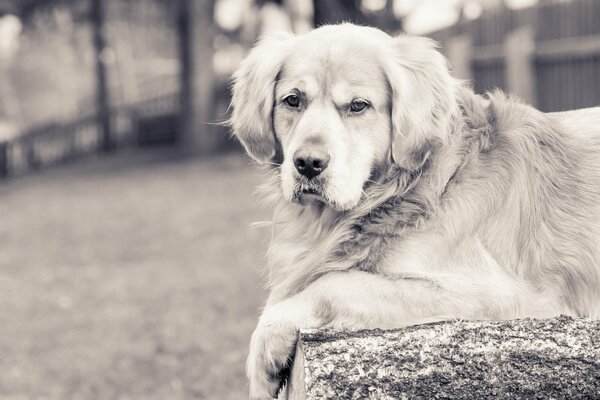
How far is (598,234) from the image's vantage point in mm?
3219

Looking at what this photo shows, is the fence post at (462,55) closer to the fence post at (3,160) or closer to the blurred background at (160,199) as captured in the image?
the blurred background at (160,199)

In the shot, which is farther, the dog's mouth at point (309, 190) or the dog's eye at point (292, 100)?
the dog's eye at point (292, 100)

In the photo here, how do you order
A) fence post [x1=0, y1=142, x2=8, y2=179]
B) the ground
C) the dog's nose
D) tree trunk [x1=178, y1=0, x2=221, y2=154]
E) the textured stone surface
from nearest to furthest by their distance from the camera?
the textured stone surface
the dog's nose
the ground
tree trunk [x1=178, y1=0, x2=221, y2=154]
fence post [x1=0, y1=142, x2=8, y2=179]

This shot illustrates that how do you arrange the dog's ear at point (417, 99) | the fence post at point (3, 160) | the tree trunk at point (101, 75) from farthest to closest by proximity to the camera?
the tree trunk at point (101, 75)
the fence post at point (3, 160)
the dog's ear at point (417, 99)

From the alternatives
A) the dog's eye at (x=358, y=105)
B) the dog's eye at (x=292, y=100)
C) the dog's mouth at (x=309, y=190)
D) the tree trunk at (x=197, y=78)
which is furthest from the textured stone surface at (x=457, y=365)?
the tree trunk at (x=197, y=78)

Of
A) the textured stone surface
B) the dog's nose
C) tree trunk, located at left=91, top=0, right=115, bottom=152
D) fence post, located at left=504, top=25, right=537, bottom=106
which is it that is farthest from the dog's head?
tree trunk, located at left=91, top=0, right=115, bottom=152

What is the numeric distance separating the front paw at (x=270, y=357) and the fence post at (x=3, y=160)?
57.1 ft

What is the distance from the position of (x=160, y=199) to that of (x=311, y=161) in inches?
401

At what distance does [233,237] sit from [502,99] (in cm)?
695

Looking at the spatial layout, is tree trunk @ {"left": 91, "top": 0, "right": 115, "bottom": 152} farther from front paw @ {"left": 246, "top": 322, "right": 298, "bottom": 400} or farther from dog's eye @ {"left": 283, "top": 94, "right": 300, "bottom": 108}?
front paw @ {"left": 246, "top": 322, "right": 298, "bottom": 400}

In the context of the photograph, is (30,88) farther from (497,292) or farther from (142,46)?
(497,292)

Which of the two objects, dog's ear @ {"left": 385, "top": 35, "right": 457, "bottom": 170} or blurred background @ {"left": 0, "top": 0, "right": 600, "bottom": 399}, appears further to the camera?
blurred background @ {"left": 0, "top": 0, "right": 600, "bottom": 399}

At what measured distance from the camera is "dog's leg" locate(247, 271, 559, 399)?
2.94 m

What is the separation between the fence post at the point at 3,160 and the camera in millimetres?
19297
